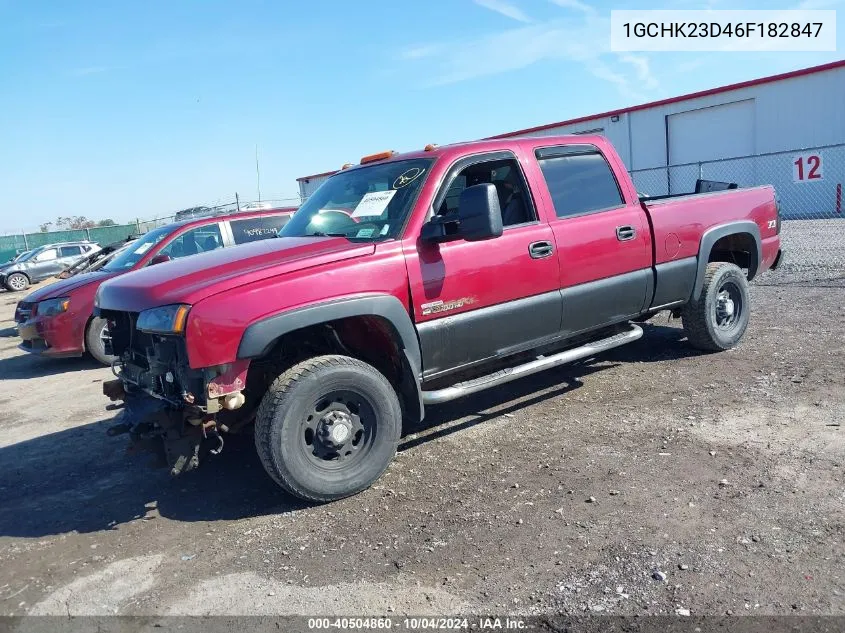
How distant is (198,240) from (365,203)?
4687mm

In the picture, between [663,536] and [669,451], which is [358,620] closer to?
[663,536]

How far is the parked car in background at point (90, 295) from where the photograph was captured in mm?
8062

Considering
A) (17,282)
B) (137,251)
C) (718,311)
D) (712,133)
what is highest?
(712,133)

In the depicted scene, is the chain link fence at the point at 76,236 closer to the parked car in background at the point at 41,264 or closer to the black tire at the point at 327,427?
the parked car in background at the point at 41,264

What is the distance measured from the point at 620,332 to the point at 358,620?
3.55 metres

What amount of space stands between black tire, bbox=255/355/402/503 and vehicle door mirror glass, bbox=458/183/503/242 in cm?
104

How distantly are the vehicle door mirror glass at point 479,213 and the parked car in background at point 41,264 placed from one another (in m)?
21.3

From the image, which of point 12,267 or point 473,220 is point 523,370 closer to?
point 473,220

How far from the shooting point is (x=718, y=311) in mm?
6344

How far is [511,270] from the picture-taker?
179 inches

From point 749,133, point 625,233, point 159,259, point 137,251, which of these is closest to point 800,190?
point 749,133

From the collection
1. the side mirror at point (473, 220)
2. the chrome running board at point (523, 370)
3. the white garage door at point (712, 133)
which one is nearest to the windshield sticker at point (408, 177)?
the side mirror at point (473, 220)

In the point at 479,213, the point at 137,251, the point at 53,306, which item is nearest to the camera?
the point at 479,213

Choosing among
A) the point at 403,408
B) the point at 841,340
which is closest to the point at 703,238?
the point at 841,340
